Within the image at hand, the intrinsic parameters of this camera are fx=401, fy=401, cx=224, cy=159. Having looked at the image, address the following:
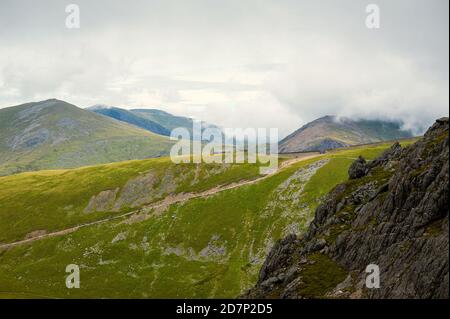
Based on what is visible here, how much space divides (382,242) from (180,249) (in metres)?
78.8

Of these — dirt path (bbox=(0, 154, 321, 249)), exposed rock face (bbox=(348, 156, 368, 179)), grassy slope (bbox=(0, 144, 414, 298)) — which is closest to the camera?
exposed rock face (bbox=(348, 156, 368, 179))

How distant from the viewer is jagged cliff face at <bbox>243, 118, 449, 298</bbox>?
42.8 m

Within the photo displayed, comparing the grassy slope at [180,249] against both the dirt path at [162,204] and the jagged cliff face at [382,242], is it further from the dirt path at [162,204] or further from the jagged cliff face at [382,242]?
the jagged cliff face at [382,242]

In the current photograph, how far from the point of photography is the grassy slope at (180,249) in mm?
104125

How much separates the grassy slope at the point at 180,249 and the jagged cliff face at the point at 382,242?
3610 centimetres

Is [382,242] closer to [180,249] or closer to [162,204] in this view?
[180,249]

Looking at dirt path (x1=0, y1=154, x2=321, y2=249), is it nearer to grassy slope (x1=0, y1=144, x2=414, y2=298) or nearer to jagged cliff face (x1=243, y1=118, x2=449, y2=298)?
grassy slope (x1=0, y1=144, x2=414, y2=298)

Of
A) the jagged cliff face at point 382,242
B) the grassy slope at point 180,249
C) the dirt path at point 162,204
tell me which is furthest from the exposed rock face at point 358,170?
the dirt path at point 162,204

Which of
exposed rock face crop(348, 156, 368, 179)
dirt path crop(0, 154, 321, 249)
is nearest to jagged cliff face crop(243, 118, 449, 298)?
exposed rock face crop(348, 156, 368, 179)

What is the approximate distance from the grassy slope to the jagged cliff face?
1421 inches

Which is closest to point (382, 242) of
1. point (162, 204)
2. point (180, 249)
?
point (180, 249)

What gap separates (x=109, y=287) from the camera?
10550cm
